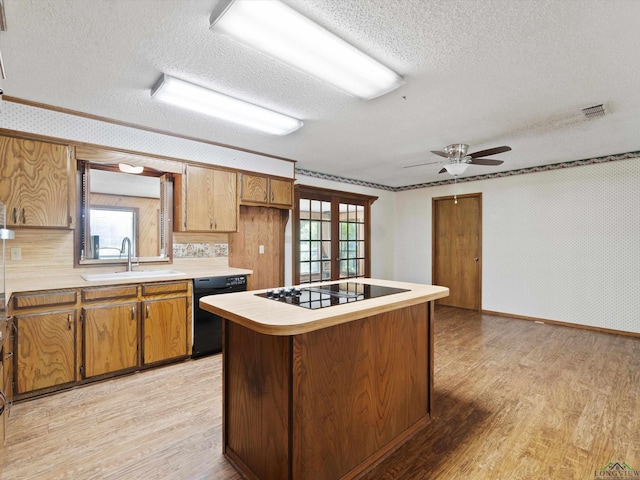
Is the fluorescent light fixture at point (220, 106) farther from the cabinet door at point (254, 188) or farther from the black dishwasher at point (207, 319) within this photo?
the black dishwasher at point (207, 319)

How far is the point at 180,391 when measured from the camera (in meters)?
2.60

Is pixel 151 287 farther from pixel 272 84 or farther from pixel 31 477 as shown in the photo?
pixel 272 84

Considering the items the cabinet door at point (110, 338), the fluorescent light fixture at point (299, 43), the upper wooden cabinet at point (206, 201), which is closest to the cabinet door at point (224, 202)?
the upper wooden cabinet at point (206, 201)

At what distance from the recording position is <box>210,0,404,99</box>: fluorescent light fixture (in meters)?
1.50

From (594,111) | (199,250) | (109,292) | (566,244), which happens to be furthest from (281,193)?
→ (566,244)

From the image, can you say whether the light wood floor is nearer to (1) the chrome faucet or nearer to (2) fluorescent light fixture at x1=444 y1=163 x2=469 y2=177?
(1) the chrome faucet

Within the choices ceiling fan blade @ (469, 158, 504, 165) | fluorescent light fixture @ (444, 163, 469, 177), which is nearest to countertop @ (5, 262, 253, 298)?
fluorescent light fixture @ (444, 163, 469, 177)

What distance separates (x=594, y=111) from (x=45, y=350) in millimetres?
4857

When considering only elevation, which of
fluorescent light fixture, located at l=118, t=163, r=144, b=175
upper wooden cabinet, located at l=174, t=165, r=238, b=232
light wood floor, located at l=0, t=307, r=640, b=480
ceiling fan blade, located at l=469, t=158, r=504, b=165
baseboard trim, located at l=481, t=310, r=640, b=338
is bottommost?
light wood floor, located at l=0, t=307, r=640, b=480

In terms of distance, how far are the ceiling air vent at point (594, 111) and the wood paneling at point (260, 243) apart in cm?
338

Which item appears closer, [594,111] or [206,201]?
[594,111]

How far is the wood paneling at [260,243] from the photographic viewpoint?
420cm

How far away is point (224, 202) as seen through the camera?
12.3ft

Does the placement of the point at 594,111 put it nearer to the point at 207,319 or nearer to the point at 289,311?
the point at 289,311
